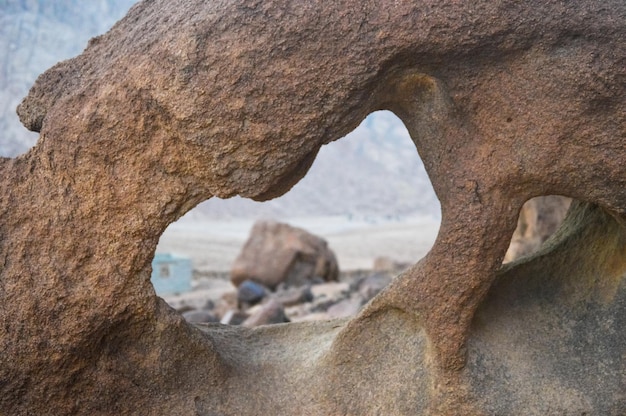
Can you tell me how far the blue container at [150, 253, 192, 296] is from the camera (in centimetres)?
823

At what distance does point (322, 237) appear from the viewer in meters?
10.7

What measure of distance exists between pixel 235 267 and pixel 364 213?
21.4m

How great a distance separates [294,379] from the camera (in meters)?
2.11

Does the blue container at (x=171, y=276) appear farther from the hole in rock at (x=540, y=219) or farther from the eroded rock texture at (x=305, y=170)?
the eroded rock texture at (x=305, y=170)

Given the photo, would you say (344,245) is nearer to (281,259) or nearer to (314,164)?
(281,259)

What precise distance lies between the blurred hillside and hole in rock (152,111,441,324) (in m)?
0.06

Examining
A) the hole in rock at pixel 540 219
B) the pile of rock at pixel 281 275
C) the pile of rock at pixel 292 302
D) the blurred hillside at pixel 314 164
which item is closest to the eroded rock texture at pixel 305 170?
the pile of rock at pixel 292 302

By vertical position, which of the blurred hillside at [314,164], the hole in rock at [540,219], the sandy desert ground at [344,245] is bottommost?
the sandy desert ground at [344,245]

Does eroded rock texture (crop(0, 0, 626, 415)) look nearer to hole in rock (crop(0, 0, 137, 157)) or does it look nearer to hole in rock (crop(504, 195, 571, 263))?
hole in rock (crop(504, 195, 571, 263))

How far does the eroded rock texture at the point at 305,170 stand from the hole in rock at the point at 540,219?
8.55ft

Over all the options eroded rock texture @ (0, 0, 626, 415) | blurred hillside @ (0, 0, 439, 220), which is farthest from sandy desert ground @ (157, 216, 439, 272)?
eroded rock texture @ (0, 0, 626, 415)

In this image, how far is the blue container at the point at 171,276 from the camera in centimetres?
823

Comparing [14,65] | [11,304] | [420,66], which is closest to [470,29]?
[420,66]

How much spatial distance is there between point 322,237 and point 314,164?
67.1 ft
